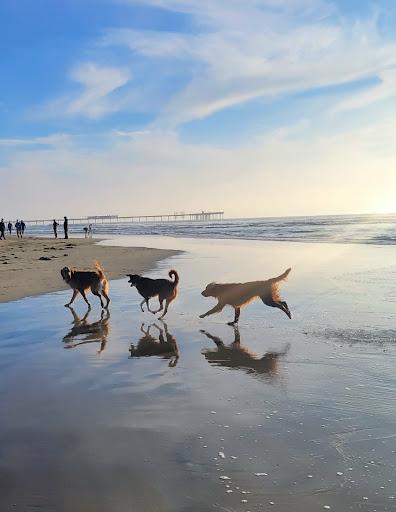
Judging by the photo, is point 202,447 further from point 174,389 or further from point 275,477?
point 174,389

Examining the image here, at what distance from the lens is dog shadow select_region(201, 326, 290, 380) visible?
524 cm

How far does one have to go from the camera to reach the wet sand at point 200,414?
2.84 meters

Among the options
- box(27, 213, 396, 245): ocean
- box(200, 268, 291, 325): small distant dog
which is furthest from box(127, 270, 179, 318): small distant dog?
box(27, 213, 396, 245): ocean

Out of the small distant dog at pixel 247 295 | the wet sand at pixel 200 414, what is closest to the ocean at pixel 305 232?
the small distant dog at pixel 247 295

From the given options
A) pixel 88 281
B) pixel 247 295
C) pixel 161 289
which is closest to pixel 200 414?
pixel 247 295

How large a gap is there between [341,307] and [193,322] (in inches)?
110

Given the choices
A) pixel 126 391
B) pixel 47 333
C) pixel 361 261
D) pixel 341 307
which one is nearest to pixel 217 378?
pixel 126 391

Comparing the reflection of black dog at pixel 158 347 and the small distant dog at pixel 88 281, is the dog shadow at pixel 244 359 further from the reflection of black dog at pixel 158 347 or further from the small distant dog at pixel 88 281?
the small distant dog at pixel 88 281

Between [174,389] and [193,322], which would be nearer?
[174,389]

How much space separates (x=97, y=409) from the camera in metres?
4.11

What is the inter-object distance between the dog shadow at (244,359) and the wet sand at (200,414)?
25 millimetres

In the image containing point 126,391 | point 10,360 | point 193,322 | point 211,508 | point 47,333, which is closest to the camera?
point 211,508

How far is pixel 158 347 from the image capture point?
20.9ft

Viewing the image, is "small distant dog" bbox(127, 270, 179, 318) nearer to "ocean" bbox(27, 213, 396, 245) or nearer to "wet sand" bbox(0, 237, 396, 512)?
"wet sand" bbox(0, 237, 396, 512)
